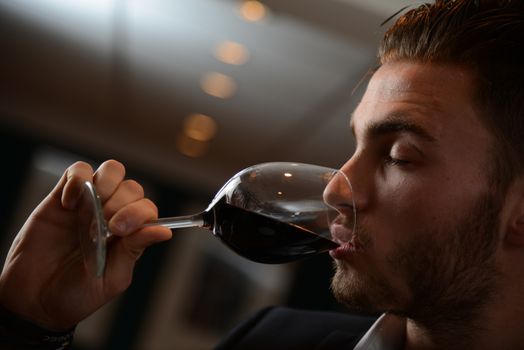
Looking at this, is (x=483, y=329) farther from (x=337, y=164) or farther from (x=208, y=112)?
(x=337, y=164)

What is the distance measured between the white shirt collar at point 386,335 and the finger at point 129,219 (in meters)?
0.74

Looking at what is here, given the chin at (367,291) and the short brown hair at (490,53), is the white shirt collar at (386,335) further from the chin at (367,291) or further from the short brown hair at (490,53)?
the short brown hair at (490,53)

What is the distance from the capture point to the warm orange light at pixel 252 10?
458 cm

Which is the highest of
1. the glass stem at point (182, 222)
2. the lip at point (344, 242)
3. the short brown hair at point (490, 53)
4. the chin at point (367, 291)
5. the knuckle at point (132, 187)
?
the short brown hair at point (490, 53)

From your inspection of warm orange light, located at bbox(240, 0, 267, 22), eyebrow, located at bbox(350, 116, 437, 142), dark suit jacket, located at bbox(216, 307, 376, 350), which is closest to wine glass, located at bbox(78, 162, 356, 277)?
eyebrow, located at bbox(350, 116, 437, 142)

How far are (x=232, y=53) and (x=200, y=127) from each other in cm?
232

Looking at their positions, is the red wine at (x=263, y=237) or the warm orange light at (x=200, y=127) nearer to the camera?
the red wine at (x=263, y=237)

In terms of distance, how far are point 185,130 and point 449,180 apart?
20.9ft

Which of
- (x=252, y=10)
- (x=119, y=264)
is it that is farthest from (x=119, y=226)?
(x=252, y=10)

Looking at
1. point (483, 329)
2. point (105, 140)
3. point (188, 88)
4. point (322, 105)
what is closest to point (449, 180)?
point (483, 329)

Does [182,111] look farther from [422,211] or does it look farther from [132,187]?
[422,211]

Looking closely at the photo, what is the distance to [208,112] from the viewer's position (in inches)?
281

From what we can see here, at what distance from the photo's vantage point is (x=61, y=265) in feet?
6.08

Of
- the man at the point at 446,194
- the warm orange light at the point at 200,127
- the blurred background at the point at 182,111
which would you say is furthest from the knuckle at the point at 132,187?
the warm orange light at the point at 200,127
